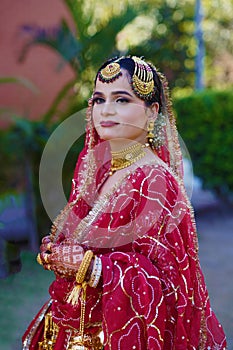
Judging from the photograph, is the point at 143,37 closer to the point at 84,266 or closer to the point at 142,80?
the point at 142,80

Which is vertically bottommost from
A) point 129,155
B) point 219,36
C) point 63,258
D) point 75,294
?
point 75,294

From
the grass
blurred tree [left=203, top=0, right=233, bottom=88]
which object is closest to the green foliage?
the grass

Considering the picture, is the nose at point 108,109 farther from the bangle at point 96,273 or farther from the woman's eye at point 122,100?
the bangle at point 96,273

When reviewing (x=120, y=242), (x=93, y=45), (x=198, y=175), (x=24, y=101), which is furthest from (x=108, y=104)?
(x=198, y=175)

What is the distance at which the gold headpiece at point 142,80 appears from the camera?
2020 millimetres

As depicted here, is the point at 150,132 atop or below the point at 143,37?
below

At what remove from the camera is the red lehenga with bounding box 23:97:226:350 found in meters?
1.87

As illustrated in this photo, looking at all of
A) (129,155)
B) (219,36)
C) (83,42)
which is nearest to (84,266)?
(129,155)

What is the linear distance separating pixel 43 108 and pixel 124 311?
5.87 metres

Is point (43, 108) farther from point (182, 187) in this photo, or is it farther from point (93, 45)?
point (182, 187)

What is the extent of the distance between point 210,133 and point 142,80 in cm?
610

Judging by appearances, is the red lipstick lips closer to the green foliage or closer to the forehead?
the forehead

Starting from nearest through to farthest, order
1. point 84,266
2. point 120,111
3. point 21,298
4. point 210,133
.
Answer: point 84,266 < point 120,111 < point 21,298 < point 210,133

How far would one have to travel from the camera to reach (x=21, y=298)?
432 cm
